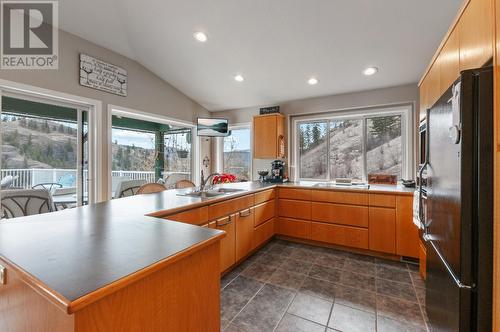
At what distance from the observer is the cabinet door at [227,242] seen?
2236 millimetres

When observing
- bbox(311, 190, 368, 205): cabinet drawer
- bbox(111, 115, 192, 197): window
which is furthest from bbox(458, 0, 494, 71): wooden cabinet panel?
bbox(111, 115, 192, 197): window

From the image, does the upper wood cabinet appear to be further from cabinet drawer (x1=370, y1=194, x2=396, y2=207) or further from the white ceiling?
cabinet drawer (x1=370, y1=194, x2=396, y2=207)

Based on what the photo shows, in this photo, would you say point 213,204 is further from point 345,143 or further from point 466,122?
point 345,143

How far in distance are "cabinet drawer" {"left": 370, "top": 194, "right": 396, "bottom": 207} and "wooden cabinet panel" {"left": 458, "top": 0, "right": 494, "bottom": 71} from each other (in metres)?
1.75

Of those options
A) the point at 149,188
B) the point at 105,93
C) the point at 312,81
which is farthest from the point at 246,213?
the point at 105,93

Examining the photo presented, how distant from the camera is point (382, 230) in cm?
279

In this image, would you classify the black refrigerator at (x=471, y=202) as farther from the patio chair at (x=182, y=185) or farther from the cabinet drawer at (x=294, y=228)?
the patio chair at (x=182, y=185)

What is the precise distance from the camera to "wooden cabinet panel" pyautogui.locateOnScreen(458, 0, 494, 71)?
105cm

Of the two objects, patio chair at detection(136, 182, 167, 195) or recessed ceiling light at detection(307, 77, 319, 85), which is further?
recessed ceiling light at detection(307, 77, 319, 85)

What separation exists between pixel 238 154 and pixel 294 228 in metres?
2.06

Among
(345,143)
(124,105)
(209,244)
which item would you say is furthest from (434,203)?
(124,105)

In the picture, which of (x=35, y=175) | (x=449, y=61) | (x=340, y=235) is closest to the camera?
(x=449, y=61)

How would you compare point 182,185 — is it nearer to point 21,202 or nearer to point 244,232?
point 244,232

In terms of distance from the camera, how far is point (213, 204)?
214cm
